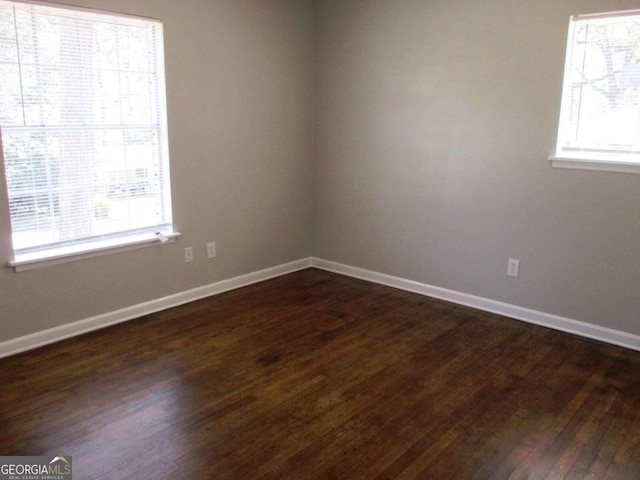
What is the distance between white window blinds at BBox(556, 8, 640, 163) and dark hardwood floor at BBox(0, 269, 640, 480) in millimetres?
1209

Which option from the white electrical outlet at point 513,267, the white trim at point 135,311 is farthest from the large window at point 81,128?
the white electrical outlet at point 513,267

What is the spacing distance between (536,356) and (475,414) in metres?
0.83

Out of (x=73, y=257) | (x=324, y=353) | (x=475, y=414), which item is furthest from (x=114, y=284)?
(x=475, y=414)

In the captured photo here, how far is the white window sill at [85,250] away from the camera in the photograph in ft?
10.5

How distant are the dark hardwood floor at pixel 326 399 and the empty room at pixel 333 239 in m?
0.01

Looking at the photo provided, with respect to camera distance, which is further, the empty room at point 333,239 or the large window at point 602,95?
the large window at point 602,95

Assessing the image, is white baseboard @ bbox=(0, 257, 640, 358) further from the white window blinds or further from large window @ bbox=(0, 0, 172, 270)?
the white window blinds

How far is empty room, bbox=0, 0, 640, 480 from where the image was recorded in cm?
249

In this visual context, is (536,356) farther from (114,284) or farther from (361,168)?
(114,284)

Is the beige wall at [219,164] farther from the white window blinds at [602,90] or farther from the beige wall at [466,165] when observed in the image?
the white window blinds at [602,90]

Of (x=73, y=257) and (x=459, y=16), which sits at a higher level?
(x=459, y=16)

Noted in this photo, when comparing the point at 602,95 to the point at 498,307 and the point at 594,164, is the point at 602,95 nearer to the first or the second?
the point at 594,164

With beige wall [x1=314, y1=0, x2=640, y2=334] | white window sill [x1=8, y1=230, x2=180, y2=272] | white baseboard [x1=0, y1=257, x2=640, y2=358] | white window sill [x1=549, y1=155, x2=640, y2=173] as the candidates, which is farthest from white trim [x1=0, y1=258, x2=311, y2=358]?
white window sill [x1=549, y1=155, x2=640, y2=173]

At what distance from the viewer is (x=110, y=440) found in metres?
2.39
